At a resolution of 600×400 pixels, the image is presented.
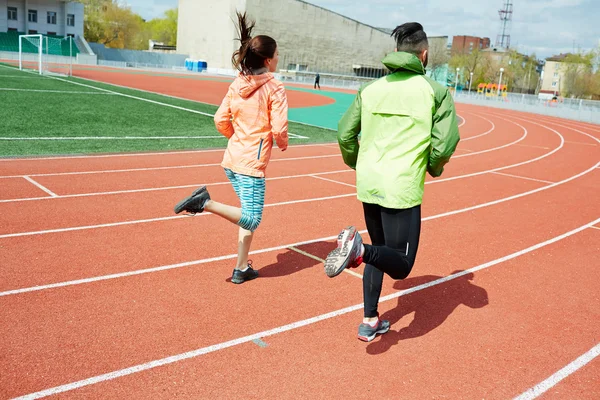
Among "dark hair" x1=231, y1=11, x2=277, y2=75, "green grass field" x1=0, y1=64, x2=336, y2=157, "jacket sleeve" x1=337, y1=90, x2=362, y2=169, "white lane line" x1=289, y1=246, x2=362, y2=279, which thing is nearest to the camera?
"jacket sleeve" x1=337, y1=90, x2=362, y2=169

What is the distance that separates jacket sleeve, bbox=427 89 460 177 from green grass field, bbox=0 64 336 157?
29.7ft

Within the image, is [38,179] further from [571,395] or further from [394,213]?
[571,395]

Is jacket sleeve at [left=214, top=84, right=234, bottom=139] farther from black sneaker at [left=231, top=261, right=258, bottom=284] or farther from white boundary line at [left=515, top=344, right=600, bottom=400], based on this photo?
white boundary line at [left=515, top=344, right=600, bottom=400]

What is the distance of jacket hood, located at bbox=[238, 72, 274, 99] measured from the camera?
461 cm

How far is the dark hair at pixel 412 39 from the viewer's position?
359 centimetres

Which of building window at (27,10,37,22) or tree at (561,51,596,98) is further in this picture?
building window at (27,10,37,22)

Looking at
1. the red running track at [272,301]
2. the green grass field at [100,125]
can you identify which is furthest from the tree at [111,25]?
the red running track at [272,301]

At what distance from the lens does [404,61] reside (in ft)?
11.5

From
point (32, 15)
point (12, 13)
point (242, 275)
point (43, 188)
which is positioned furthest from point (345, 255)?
point (32, 15)

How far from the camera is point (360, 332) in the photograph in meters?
4.05

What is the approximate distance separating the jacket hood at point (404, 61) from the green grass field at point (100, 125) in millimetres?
8854

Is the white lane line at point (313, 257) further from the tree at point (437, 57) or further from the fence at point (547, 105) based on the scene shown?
the tree at point (437, 57)

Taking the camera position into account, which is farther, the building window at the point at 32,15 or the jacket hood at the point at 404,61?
the building window at the point at 32,15

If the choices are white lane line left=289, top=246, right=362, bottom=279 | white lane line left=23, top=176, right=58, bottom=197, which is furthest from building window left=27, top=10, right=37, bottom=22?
white lane line left=289, top=246, right=362, bottom=279
